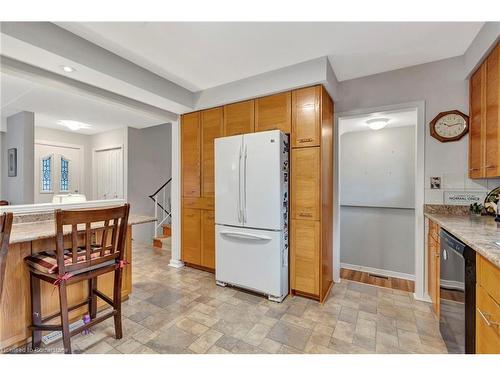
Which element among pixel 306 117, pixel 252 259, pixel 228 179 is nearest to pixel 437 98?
pixel 306 117

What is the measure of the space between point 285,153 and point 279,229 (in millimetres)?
810

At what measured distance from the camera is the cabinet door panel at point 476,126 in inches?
77.0

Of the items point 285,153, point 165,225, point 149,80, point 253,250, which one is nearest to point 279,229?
point 253,250

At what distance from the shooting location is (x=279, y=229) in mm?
2305

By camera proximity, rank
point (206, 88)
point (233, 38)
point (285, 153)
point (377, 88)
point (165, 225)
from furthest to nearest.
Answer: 1. point (165, 225)
2. point (206, 88)
3. point (377, 88)
4. point (285, 153)
5. point (233, 38)

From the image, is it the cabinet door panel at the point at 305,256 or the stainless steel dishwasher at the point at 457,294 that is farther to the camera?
the cabinet door panel at the point at 305,256

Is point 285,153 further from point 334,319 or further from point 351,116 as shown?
point 334,319

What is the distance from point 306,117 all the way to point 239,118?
0.85 metres

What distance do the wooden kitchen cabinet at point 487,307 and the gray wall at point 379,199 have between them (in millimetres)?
2812

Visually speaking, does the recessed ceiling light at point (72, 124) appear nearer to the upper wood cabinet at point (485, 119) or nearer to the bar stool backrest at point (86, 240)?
the bar stool backrest at point (86, 240)

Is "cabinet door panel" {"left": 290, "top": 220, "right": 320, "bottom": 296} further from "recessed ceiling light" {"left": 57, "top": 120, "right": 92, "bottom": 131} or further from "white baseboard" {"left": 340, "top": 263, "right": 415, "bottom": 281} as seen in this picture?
"recessed ceiling light" {"left": 57, "top": 120, "right": 92, "bottom": 131}

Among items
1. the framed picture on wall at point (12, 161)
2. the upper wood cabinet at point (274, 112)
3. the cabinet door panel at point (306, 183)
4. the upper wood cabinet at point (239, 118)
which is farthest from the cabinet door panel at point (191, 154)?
the framed picture on wall at point (12, 161)

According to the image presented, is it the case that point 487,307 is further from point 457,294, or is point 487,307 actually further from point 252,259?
point 252,259

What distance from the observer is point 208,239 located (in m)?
3.08
